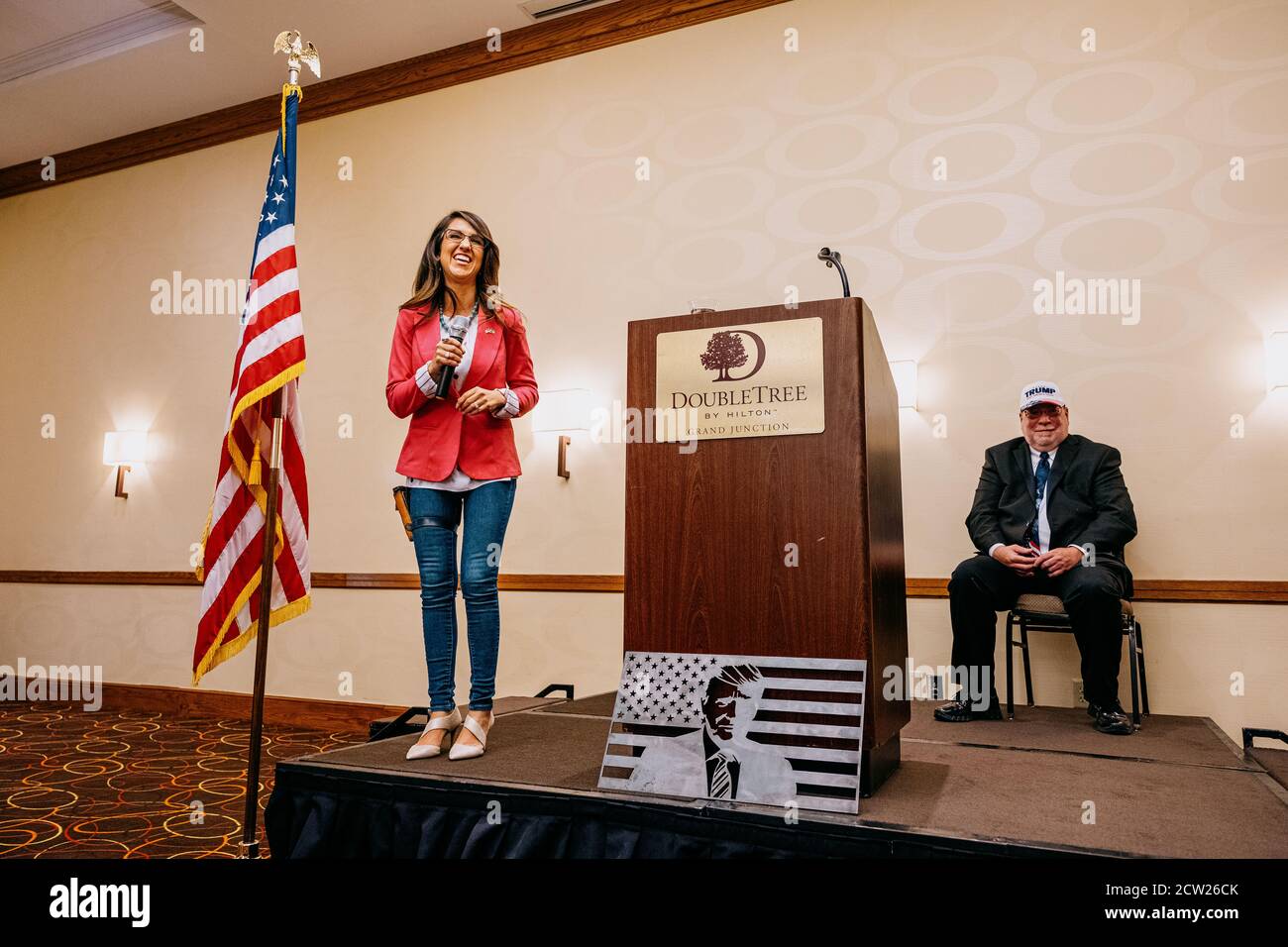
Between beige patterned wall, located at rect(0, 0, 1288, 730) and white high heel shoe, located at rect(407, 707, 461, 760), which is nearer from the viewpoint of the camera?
white high heel shoe, located at rect(407, 707, 461, 760)

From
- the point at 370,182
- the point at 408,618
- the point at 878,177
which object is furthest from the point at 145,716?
the point at 878,177

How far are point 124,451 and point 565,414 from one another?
332 cm

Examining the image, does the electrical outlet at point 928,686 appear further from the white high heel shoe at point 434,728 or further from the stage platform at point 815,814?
the white high heel shoe at point 434,728

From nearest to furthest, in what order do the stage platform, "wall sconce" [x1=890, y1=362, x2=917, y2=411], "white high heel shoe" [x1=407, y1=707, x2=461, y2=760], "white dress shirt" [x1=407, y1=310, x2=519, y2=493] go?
the stage platform
"white high heel shoe" [x1=407, y1=707, x2=461, y2=760]
"white dress shirt" [x1=407, y1=310, x2=519, y2=493]
"wall sconce" [x1=890, y1=362, x2=917, y2=411]

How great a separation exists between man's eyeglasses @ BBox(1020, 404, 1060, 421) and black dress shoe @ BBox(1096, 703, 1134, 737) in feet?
3.78

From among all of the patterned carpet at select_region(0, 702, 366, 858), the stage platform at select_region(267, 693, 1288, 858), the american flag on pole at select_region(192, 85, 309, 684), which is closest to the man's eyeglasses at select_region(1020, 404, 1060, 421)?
the stage platform at select_region(267, 693, 1288, 858)

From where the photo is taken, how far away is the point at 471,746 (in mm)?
2068

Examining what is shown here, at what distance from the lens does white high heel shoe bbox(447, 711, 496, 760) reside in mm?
2041

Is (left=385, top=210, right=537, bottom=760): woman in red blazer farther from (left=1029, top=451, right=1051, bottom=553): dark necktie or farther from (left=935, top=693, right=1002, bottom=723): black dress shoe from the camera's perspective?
(left=1029, top=451, right=1051, bottom=553): dark necktie

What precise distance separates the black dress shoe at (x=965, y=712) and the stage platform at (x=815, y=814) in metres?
0.42
